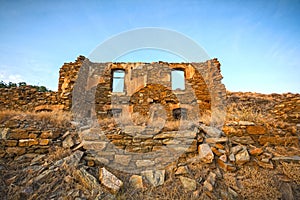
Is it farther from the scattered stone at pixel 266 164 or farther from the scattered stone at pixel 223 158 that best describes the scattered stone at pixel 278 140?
the scattered stone at pixel 223 158

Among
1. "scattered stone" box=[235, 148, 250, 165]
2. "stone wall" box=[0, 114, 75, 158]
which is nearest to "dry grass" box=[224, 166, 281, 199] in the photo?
"scattered stone" box=[235, 148, 250, 165]

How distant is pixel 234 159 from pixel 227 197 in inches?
34.1

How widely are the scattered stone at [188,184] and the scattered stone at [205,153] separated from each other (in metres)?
0.55

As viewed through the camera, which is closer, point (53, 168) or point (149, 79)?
point (53, 168)

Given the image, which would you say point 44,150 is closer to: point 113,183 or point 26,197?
point 26,197

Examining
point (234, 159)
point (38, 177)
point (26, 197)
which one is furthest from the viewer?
point (234, 159)

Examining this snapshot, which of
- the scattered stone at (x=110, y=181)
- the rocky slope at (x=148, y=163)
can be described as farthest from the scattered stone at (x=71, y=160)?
the scattered stone at (x=110, y=181)

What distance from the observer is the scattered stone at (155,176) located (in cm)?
274

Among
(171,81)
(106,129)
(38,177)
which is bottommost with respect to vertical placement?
(38,177)

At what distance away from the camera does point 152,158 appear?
333cm

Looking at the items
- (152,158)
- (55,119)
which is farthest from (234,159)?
(55,119)

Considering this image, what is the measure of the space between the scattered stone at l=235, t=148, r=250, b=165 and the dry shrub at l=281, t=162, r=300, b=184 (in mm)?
589

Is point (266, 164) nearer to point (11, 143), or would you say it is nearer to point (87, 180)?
point (87, 180)

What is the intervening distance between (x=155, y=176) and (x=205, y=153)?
3.62 feet
